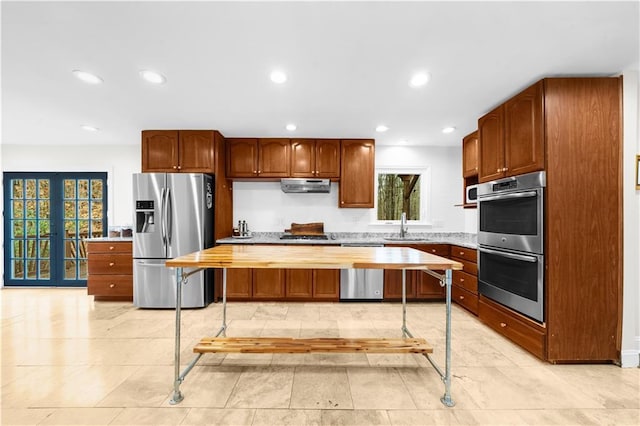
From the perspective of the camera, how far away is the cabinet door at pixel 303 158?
13.6ft

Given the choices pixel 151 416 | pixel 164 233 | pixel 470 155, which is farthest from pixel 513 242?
pixel 164 233

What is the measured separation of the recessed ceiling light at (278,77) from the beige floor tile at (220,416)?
2430 mm

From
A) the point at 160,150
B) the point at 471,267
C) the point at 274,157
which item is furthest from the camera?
the point at 274,157

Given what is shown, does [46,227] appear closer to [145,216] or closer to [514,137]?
[145,216]

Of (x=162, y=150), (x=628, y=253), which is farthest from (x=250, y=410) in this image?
(x=162, y=150)

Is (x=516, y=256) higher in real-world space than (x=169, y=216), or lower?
lower

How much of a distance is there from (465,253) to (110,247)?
483cm

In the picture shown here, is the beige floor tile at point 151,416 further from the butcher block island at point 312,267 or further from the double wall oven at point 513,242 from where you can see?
the double wall oven at point 513,242

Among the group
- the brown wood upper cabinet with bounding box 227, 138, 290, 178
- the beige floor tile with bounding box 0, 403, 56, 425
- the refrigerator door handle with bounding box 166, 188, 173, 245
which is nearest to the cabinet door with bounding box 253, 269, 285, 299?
the refrigerator door handle with bounding box 166, 188, 173, 245

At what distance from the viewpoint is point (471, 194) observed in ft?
11.8

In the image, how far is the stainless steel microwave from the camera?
3.48 m

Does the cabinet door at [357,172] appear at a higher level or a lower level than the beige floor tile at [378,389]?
higher

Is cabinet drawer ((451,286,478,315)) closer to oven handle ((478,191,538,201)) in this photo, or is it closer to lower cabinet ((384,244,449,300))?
lower cabinet ((384,244,449,300))

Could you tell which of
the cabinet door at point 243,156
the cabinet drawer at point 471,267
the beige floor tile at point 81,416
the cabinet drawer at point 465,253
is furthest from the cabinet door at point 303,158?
the beige floor tile at point 81,416
